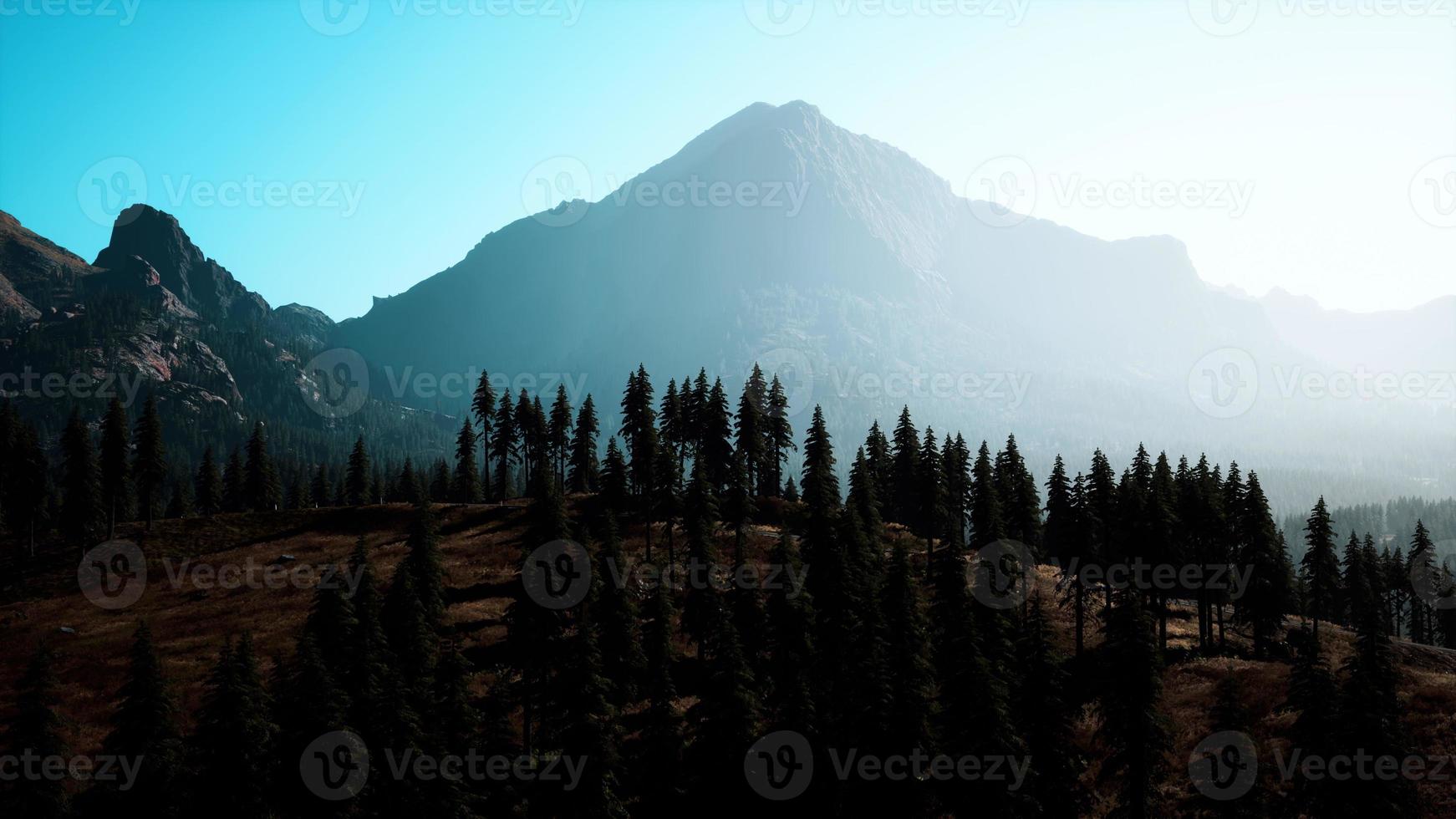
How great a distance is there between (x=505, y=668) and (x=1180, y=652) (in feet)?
158

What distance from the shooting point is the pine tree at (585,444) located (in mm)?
84250

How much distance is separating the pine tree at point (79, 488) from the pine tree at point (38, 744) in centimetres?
5000

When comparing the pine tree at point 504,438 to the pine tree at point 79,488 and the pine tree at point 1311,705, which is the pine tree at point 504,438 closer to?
the pine tree at point 79,488

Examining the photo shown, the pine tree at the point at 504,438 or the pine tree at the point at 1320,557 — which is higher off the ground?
the pine tree at the point at 504,438

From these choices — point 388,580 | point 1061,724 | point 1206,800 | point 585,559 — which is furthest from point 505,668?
point 1206,800

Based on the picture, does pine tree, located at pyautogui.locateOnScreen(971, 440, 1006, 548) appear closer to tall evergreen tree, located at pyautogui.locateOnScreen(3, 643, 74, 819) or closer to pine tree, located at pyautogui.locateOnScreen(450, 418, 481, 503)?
tall evergreen tree, located at pyautogui.locateOnScreen(3, 643, 74, 819)

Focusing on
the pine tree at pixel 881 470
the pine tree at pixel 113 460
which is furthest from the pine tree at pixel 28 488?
the pine tree at pixel 881 470

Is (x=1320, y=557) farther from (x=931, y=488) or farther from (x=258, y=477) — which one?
(x=258, y=477)

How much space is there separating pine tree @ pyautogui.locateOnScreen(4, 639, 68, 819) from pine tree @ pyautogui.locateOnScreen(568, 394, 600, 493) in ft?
173

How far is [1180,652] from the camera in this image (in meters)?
54.7

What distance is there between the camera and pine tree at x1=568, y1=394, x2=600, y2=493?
84250 millimetres

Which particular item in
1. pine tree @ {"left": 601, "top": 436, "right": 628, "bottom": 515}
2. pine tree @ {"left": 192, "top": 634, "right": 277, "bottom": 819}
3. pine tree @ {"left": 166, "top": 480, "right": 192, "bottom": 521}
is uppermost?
pine tree @ {"left": 601, "top": 436, "right": 628, "bottom": 515}

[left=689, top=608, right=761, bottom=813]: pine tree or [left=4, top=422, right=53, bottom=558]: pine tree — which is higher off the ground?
[left=4, top=422, right=53, bottom=558]: pine tree

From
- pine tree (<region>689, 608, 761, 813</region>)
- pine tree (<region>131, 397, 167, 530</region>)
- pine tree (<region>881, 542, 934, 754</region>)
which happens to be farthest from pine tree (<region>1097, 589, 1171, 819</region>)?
pine tree (<region>131, 397, 167, 530</region>)
